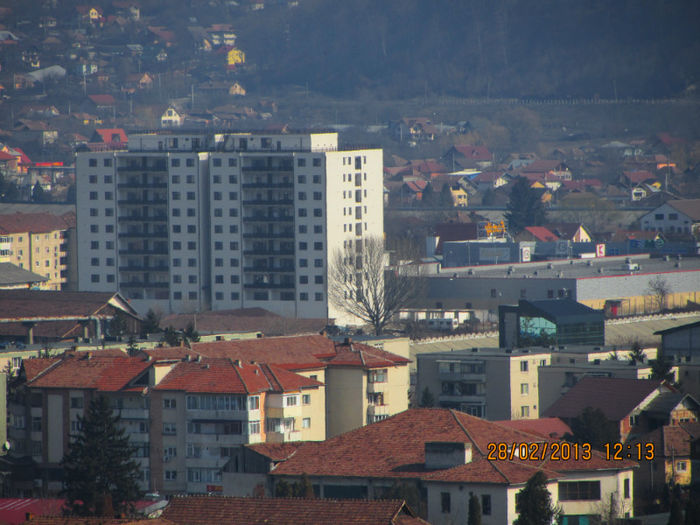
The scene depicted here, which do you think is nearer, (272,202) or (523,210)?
(272,202)

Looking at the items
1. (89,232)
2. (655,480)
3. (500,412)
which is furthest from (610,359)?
(89,232)

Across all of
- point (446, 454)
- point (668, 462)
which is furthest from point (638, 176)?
point (446, 454)

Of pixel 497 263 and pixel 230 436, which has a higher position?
pixel 497 263

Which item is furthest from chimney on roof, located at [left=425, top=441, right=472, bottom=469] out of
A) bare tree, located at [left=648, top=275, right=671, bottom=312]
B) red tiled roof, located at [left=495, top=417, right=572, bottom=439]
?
bare tree, located at [left=648, top=275, right=671, bottom=312]

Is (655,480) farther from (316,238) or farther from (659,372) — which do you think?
(316,238)

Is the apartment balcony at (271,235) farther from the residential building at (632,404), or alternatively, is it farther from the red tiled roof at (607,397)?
the residential building at (632,404)
